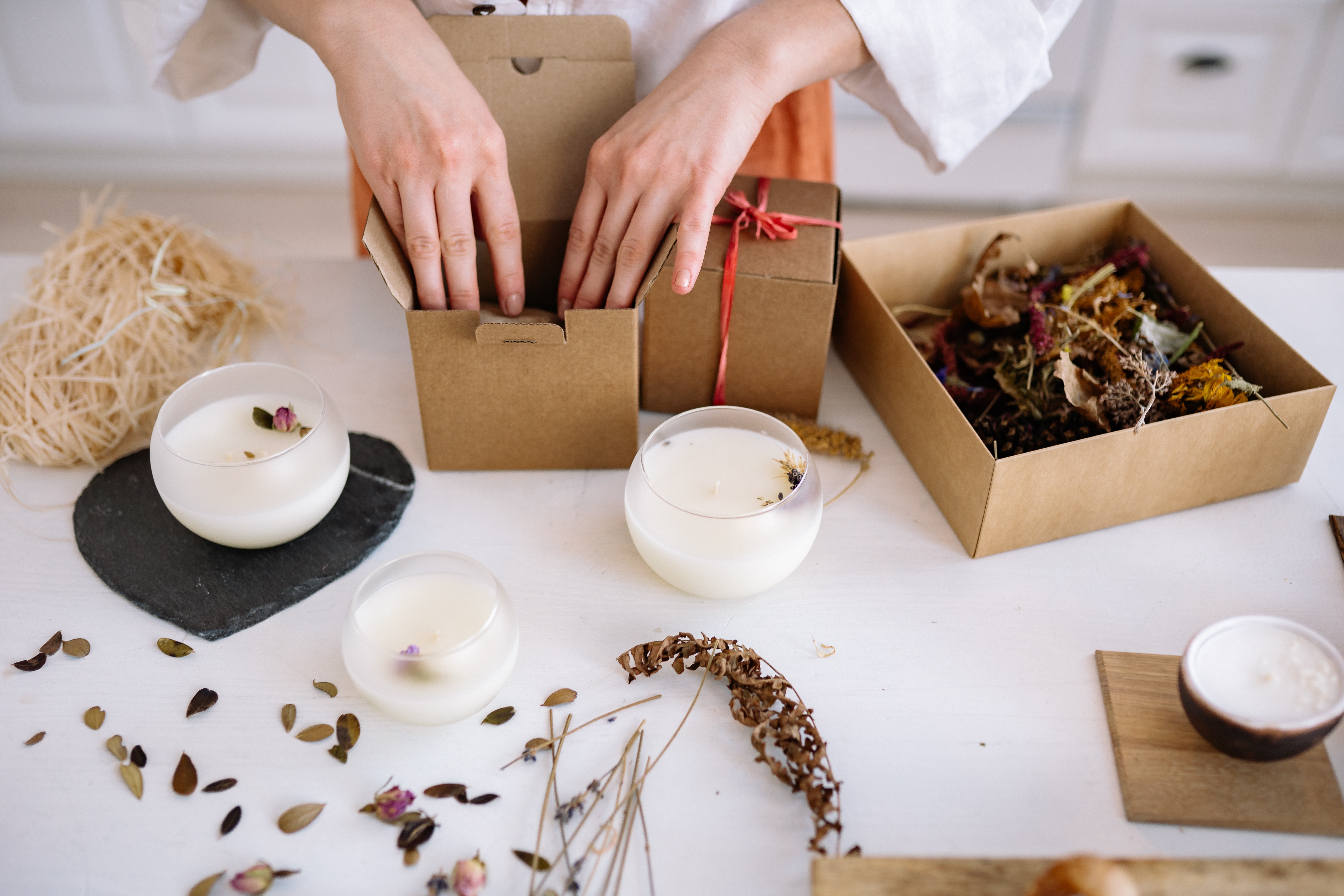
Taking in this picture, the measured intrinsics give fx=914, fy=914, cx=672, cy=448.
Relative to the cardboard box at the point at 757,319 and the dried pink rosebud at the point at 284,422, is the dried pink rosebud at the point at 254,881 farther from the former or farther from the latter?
the cardboard box at the point at 757,319

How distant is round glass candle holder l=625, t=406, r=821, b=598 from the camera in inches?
31.9

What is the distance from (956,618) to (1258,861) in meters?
0.30

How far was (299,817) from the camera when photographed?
0.71m

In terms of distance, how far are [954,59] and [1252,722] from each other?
774 millimetres

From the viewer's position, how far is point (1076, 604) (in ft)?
2.90

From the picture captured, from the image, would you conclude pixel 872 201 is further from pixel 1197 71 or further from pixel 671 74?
pixel 671 74

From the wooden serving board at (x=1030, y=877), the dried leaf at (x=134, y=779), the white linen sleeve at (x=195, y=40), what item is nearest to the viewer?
the wooden serving board at (x=1030, y=877)

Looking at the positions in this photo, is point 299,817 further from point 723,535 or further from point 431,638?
point 723,535

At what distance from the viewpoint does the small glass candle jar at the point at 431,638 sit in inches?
28.1

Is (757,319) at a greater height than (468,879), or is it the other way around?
(757,319)

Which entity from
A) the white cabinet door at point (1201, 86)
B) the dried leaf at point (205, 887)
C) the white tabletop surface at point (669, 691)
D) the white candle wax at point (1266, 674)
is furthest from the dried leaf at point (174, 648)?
the white cabinet door at point (1201, 86)

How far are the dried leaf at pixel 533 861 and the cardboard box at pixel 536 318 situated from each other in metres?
0.44

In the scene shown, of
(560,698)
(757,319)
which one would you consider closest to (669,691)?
(560,698)

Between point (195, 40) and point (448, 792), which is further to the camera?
point (195, 40)
